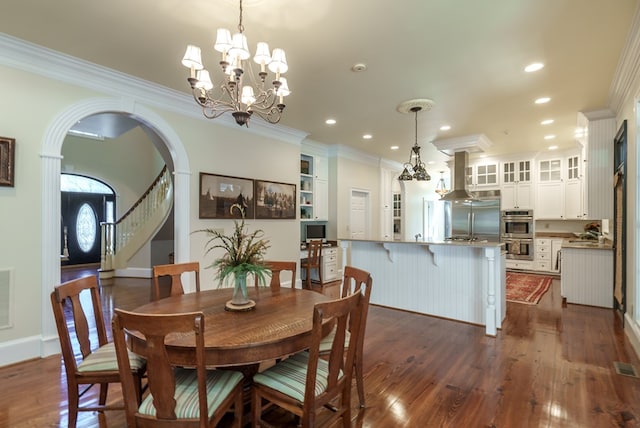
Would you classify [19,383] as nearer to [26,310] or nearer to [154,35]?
[26,310]

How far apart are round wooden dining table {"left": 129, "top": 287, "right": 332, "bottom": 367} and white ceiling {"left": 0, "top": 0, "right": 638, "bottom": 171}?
2.13 metres

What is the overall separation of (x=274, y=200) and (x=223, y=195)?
3.15 ft

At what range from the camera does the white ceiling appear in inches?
91.0

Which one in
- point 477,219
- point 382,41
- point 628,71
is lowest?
point 477,219

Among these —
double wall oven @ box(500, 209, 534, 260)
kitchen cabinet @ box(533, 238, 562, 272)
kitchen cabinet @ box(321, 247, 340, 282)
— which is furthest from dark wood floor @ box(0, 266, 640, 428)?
double wall oven @ box(500, 209, 534, 260)

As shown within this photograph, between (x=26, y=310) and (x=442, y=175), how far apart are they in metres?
10.4

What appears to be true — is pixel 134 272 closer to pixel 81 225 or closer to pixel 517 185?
pixel 81 225

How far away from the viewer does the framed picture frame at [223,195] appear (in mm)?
4223

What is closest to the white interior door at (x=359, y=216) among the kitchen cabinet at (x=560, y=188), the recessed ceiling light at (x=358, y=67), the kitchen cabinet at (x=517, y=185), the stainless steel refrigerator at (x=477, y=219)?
the stainless steel refrigerator at (x=477, y=219)

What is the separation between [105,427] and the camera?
1984 mm

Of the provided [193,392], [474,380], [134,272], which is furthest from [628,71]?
[134,272]

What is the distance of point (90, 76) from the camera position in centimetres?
324

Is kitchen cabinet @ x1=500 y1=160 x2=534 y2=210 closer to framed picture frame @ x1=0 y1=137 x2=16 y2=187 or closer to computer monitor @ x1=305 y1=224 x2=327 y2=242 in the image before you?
computer monitor @ x1=305 y1=224 x2=327 y2=242

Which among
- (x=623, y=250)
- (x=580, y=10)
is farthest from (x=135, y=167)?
(x=623, y=250)
